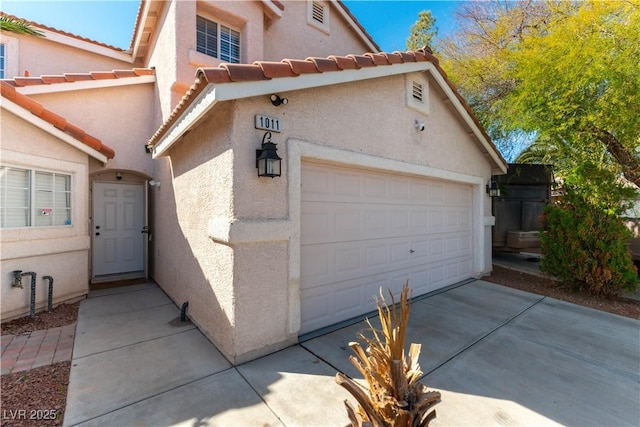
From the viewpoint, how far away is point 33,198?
18.9ft

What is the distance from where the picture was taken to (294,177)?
14.2 ft

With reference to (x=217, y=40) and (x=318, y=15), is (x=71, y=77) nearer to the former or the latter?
(x=217, y=40)

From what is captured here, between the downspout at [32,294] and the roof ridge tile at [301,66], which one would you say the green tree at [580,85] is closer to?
the roof ridge tile at [301,66]

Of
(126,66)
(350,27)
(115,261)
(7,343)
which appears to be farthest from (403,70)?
(126,66)

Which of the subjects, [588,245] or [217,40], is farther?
[217,40]

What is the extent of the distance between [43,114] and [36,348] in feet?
14.8

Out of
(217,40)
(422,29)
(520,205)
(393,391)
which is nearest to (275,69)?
(393,391)

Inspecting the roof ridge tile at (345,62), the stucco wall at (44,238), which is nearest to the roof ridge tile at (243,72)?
the roof ridge tile at (345,62)

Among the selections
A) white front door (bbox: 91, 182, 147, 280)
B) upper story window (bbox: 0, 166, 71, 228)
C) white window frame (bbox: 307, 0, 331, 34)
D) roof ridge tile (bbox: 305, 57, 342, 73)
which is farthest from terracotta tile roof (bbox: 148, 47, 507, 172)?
white window frame (bbox: 307, 0, 331, 34)

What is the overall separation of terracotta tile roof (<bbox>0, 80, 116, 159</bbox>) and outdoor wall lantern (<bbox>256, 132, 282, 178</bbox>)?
5125 millimetres

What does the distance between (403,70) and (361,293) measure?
4858 millimetres

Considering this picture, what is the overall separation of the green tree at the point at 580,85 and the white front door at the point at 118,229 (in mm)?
12117

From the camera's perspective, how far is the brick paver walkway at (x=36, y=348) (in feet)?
12.9

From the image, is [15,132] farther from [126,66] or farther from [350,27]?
[350,27]
